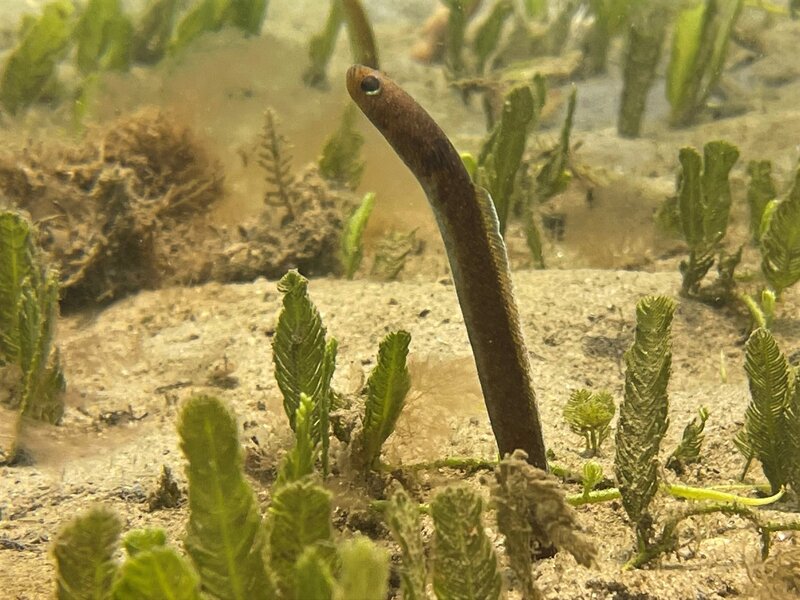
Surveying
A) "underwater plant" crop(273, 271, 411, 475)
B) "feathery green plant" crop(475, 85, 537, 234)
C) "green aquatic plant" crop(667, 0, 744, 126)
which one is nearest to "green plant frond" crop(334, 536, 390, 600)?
"underwater plant" crop(273, 271, 411, 475)

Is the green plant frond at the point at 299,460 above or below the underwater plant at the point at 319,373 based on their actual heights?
below

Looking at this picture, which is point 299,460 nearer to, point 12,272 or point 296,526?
point 296,526

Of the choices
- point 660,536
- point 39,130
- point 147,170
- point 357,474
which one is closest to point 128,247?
point 147,170

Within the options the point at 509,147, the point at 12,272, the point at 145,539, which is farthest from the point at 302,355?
the point at 509,147

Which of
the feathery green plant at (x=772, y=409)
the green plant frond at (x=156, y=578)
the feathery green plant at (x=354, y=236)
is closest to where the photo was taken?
the green plant frond at (x=156, y=578)

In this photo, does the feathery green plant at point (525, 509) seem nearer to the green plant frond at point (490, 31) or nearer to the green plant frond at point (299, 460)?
the green plant frond at point (299, 460)

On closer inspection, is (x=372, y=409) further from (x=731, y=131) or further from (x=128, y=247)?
(x=731, y=131)

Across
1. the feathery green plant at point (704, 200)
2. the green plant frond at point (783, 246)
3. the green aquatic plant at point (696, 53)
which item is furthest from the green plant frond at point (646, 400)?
the green aquatic plant at point (696, 53)

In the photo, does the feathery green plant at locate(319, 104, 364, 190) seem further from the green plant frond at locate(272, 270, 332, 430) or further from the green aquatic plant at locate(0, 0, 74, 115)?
the green plant frond at locate(272, 270, 332, 430)
